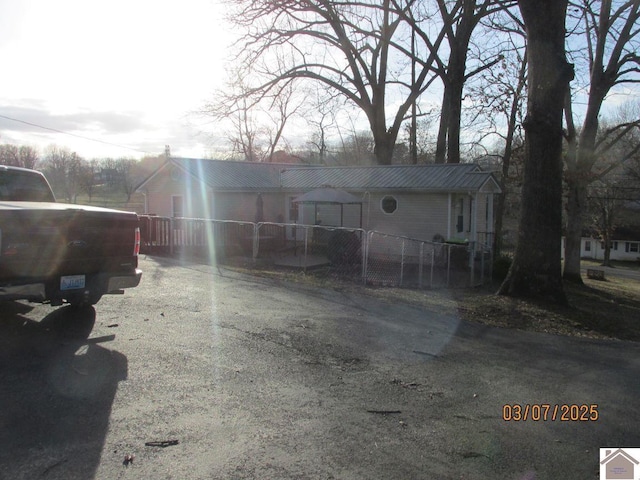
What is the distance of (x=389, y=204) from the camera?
19578 millimetres

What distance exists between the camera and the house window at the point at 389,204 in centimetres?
1936

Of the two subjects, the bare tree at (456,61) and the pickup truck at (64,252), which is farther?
the bare tree at (456,61)

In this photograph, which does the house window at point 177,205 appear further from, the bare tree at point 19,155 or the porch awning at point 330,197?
the bare tree at point 19,155

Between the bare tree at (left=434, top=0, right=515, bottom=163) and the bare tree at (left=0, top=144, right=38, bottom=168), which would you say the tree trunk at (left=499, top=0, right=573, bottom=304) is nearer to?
the bare tree at (left=434, top=0, right=515, bottom=163)

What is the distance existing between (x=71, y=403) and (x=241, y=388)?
1359 millimetres

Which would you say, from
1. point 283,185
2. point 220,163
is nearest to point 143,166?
point 220,163

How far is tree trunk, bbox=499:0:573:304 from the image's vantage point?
924 cm

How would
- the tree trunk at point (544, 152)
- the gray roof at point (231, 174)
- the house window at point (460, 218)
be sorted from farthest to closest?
the gray roof at point (231, 174) → the house window at point (460, 218) → the tree trunk at point (544, 152)

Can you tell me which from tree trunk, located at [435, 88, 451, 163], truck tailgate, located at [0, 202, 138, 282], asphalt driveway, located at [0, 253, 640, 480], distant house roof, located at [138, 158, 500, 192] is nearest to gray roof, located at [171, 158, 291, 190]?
distant house roof, located at [138, 158, 500, 192]

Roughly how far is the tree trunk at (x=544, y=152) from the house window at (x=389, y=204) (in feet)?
32.4

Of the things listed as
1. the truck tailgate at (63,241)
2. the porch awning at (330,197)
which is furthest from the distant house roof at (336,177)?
the truck tailgate at (63,241)

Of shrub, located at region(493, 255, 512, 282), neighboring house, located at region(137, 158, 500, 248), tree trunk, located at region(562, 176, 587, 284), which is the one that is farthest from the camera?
tree trunk, located at region(562, 176, 587, 284)

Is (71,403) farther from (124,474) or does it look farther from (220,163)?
(220,163)
